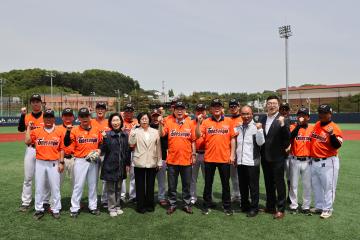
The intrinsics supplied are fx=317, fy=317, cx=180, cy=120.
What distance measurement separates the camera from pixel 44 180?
17.6 ft

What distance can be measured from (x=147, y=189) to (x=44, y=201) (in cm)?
190

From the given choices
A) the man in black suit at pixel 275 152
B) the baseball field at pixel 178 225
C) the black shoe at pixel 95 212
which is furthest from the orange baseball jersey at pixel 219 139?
the black shoe at pixel 95 212

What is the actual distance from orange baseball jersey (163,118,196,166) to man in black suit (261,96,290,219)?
1.30 meters

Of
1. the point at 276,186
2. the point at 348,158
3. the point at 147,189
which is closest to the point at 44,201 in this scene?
the point at 147,189

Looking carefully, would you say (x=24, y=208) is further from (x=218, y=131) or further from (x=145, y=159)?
(x=218, y=131)

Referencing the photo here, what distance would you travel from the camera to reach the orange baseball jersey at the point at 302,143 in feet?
18.7

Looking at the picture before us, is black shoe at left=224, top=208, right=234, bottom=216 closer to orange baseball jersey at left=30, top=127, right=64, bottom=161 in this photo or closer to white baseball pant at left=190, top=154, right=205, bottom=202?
white baseball pant at left=190, top=154, right=205, bottom=202

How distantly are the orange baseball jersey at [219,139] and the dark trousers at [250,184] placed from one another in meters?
0.36

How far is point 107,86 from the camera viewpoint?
363 ft

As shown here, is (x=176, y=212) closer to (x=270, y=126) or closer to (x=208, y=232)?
(x=208, y=232)

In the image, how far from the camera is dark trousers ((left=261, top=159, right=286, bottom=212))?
5.48 m

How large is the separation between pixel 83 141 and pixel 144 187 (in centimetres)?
136

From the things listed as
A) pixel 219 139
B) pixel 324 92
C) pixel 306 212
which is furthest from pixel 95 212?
pixel 324 92

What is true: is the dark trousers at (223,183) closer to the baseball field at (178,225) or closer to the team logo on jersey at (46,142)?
the baseball field at (178,225)
